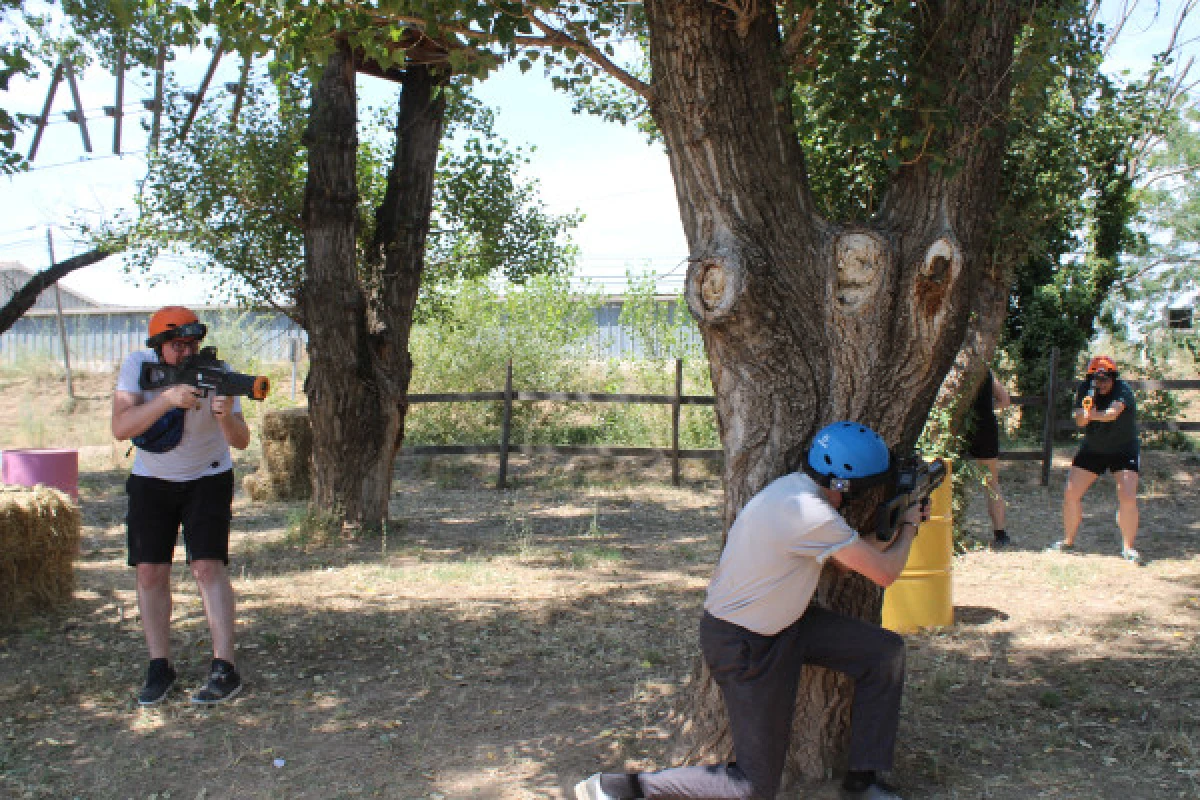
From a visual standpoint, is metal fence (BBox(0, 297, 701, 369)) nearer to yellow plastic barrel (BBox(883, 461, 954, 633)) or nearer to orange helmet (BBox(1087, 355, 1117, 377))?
orange helmet (BBox(1087, 355, 1117, 377))

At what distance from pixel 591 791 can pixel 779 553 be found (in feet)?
3.67

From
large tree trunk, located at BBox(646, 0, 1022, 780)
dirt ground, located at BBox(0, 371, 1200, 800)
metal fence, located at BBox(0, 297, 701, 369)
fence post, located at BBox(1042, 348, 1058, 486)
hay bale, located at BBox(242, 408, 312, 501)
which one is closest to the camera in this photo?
large tree trunk, located at BBox(646, 0, 1022, 780)

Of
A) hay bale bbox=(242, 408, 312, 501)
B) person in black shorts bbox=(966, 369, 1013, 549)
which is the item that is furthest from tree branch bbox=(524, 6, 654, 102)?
hay bale bbox=(242, 408, 312, 501)

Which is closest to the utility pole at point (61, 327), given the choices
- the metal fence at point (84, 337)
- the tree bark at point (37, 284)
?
the metal fence at point (84, 337)

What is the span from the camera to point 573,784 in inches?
157

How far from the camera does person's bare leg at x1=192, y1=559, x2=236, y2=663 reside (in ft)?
15.9

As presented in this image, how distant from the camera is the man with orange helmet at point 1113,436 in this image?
8.28 metres

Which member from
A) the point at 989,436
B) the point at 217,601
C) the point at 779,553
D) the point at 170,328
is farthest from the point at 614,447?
the point at 779,553


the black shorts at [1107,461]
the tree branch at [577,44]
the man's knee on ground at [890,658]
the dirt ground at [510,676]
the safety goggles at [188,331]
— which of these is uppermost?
the tree branch at [577,44]

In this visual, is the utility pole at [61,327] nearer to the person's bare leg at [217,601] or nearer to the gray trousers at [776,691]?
the person's bare leg at [217,601]

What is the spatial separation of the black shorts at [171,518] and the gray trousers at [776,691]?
244 cm

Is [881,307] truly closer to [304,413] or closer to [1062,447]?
[304,413]

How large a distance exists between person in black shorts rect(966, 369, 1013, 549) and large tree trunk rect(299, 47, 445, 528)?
5.09m

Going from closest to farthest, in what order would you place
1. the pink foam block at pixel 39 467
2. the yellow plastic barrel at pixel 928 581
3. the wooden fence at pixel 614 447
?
the yellow plastic barrel at pixel 928 581
the pink foam block at pixel 39 467
the wooden fence at pixel 614 447
